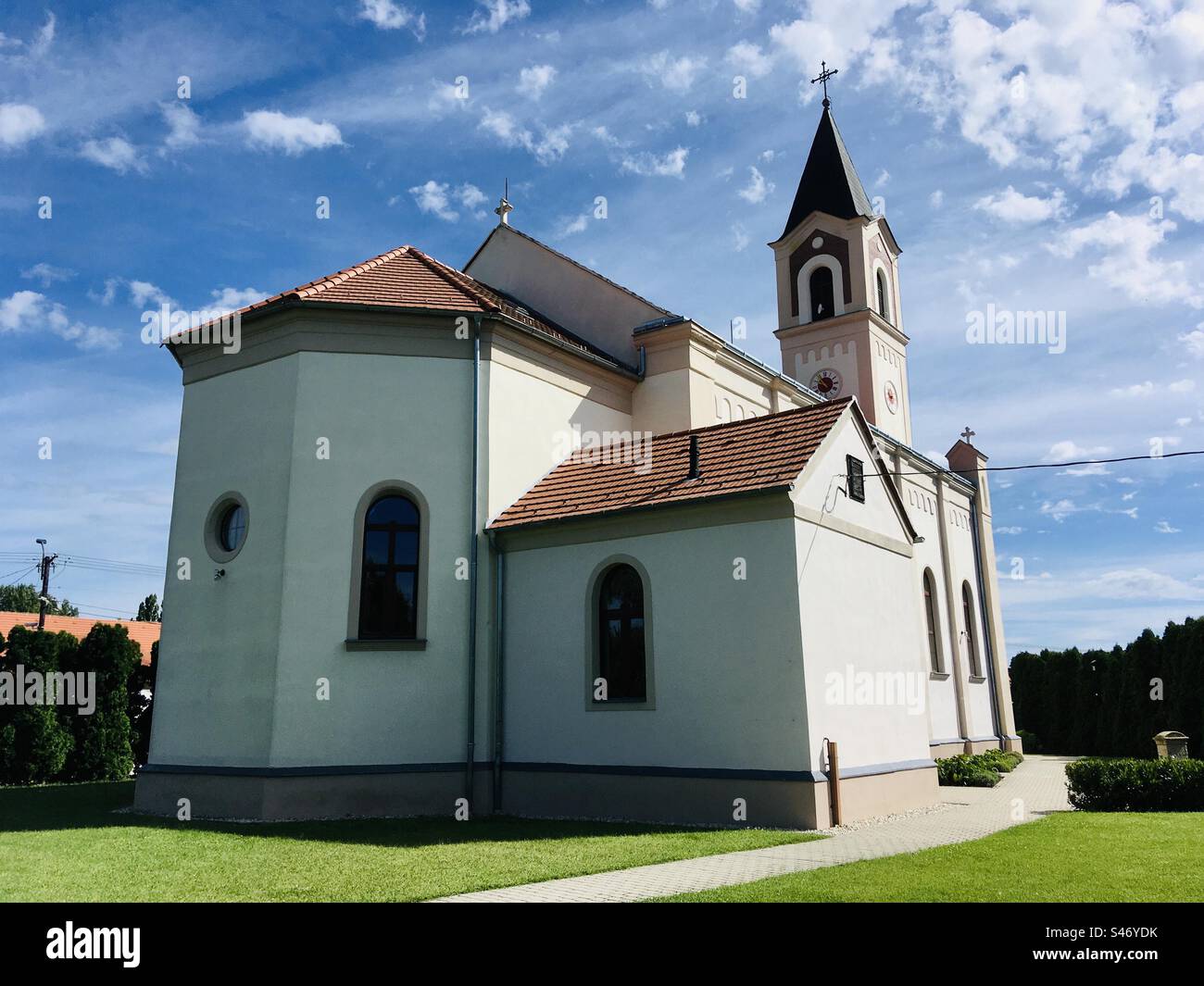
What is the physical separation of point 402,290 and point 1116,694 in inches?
1122

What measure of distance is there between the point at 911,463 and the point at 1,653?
24.6 metres

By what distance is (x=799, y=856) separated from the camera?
942 centimetres

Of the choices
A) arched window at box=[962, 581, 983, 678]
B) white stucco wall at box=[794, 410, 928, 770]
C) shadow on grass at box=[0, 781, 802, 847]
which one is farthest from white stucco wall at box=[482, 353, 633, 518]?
arched window at box=[962, 581, 983, 678]

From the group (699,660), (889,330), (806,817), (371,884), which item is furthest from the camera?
(889,330)

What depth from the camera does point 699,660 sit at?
1295cm

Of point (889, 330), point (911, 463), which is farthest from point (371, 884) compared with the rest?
point (889, 330)

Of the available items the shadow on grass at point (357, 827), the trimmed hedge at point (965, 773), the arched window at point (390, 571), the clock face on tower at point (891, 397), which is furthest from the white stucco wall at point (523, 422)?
the clock face on tower at point (891, 397)

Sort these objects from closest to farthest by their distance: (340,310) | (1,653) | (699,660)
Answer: (699,660), (340,310), (1,653)

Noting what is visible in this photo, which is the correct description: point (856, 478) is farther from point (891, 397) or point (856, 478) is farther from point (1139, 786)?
point (891, 397)

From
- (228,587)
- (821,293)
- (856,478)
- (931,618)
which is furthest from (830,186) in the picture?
(228,587)

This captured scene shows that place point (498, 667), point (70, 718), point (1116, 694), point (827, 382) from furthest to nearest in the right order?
1. point (1116, 694)
2. point (827, 382)
3. point (70, 718)
4. point (498, 667)

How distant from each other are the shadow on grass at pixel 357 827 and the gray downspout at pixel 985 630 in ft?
63.0

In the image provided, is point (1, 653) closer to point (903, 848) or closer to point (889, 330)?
point (903, 848)

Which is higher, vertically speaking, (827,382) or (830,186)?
(830,186)
